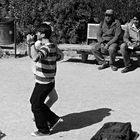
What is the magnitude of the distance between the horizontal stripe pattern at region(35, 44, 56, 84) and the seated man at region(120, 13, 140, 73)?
3507 millimetres

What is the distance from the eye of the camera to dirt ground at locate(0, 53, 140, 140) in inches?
268

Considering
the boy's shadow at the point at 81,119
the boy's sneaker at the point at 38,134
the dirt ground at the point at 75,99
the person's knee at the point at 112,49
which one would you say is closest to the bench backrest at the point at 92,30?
the dirt ground at the point at 75,99

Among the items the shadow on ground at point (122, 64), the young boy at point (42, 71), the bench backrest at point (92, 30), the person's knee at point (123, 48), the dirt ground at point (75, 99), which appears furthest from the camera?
the bench backrest at point (92, 30)

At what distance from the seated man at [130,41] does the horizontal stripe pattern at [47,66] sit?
11.5ft

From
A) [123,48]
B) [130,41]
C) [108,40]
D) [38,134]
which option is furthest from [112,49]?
[38,134]

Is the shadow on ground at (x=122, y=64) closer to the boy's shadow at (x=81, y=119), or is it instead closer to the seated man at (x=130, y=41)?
the seated man at (x=130, y=41)

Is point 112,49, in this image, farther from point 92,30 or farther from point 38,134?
point 38,134

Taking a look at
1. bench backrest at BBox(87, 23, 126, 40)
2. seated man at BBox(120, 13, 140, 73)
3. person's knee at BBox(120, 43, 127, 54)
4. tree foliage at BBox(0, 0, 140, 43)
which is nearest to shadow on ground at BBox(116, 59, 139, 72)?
seated man at BBox(120, 13, 140, 73)

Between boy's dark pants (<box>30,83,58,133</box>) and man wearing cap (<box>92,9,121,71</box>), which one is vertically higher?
man wearing cap (<box>92,9,121,71</box>)

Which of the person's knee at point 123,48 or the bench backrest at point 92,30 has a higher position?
the bench backrest at point 92,30

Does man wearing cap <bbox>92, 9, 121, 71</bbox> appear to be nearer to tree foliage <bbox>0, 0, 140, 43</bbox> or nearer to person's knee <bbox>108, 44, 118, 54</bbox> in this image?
person's knee <bbox>108, 44, 118, 54</bbox>

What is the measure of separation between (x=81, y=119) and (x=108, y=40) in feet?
10.6

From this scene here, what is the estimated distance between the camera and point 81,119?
720 cm

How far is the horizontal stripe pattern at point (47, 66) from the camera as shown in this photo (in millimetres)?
6363
